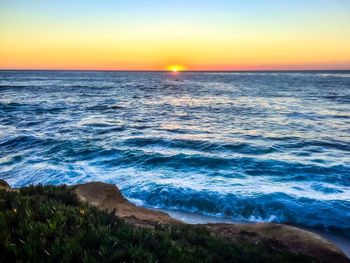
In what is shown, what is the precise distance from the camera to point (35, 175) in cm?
1474

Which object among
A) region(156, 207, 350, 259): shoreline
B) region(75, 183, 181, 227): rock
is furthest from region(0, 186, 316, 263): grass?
region(156, 207, 350, 259): shoreline

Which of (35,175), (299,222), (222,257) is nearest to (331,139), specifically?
(299,222)

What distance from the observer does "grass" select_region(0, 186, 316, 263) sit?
14.5ft

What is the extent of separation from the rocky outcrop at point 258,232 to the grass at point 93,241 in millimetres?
628

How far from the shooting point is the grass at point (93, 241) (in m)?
4.41

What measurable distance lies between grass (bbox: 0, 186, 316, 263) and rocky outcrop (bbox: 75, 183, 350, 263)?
0.63 meters

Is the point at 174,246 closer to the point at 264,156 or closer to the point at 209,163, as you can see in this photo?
the point at 209,163

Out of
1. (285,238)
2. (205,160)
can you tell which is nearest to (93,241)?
(285,238)

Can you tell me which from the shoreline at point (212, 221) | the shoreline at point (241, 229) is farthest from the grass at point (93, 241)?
the shoreline at point (212, 221)

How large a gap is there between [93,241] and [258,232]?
164 inches

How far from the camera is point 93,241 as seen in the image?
4785mm

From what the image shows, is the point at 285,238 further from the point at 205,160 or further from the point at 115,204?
the point at 205,160

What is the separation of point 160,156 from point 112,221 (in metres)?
11.7

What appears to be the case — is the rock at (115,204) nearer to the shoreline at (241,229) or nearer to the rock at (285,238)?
the shoreline at (241,229)
